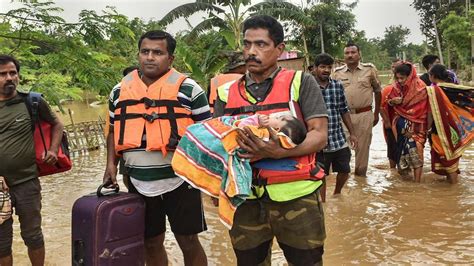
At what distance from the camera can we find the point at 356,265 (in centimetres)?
359

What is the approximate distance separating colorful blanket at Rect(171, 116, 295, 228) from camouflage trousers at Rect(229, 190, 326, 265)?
206 mm

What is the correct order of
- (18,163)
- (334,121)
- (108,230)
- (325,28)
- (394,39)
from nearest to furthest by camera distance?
1. (108,230)
2. (18,163)
3. (334,121)
4. (325,28)
5. (394,39)

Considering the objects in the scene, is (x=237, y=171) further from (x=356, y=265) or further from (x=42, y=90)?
(x=42, y=90)

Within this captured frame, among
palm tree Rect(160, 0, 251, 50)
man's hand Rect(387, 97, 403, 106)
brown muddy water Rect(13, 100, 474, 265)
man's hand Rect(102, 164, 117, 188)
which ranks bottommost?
brown muddy water Rect(13, 100, 474, 265)

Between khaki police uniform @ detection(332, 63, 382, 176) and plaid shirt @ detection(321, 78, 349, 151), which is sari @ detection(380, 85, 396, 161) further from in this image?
plaid shirt @ detection(321, 78, 349, 151)

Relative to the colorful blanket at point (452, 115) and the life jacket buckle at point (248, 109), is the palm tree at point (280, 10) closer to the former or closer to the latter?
the colorful blanket at point (452, 115)

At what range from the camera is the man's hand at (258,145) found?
1995mm

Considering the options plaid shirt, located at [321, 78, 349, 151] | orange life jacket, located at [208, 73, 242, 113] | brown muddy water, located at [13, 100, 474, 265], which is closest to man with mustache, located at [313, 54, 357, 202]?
plaid shirt, located at [321, 78, 349, 151]

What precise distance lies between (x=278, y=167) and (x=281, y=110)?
11.0 inches

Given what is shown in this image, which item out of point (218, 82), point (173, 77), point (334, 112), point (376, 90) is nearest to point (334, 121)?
point (334, 112)

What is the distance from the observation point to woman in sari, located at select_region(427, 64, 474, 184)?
5980 mm

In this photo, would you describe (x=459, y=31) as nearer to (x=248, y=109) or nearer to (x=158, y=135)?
(x=158, y=135)

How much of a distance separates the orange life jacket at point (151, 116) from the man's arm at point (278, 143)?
0.86m

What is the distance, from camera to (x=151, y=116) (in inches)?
109
